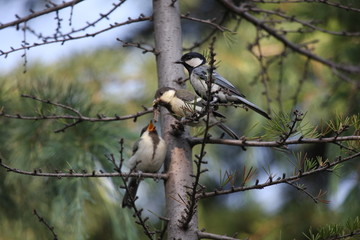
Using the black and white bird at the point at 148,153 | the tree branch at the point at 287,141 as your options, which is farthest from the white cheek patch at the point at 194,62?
the tree branch at the point at 287,141

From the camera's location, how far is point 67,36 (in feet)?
10.1

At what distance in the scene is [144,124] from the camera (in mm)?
5824

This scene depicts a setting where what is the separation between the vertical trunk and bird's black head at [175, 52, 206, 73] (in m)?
Result: 0.04

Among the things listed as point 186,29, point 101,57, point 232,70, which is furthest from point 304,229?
point 101,57

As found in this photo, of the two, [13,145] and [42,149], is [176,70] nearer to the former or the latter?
[42,149]

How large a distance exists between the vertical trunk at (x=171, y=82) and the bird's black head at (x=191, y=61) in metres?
0.04

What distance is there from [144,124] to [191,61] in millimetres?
2591

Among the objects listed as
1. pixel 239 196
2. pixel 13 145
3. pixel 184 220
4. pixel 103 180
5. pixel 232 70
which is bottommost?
pixel 184 220

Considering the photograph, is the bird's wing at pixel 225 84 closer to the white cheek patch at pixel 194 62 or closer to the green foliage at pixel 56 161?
the white cheek patch at pixel 194 62

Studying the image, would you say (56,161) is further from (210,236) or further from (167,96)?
(210,236)

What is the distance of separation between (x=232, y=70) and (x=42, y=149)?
259 cm

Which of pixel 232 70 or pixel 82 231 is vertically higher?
pixel 232 70

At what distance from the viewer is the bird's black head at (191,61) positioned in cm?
325

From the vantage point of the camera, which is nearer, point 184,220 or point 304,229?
point 184,220
